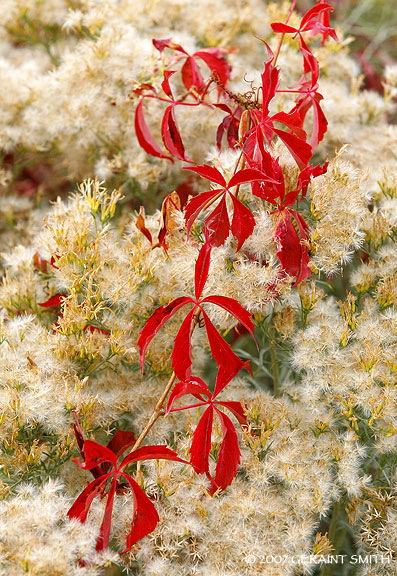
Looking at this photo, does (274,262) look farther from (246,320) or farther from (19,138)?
(19,138)

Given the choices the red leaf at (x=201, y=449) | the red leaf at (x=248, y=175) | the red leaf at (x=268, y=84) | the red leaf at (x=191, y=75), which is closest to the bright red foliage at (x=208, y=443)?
the red leaf at (x=201, y=449)

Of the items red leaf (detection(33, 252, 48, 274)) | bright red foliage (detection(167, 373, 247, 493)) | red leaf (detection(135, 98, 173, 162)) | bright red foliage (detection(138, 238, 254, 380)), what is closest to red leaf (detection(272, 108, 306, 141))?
bright red foliage (detection(138, 238, 254, 380))

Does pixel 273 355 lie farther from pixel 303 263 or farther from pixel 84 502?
pixel 84 502

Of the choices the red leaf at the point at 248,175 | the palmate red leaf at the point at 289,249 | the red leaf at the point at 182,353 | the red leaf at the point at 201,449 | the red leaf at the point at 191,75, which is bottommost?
the red leaf at the point at 201,449

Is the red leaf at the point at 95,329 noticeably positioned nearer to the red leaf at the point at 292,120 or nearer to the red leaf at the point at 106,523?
the red leaf at the point at 106,523

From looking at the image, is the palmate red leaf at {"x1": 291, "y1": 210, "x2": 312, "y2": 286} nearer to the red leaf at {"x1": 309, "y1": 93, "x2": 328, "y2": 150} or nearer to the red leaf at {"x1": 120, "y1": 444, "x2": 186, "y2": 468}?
the red leaf at {"x1": 309, "y1": 93, "x2": 328, "y2": 150}

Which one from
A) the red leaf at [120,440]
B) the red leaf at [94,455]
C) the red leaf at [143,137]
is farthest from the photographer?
the red leaf at [143,137]

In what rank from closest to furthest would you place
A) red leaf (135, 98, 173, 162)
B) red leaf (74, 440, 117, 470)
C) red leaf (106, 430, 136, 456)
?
1. red leaf (74, 440, 117, 470)
2. red leaf (106, 430, 136, 456)
3. red leaf (135, 98, 173, 162)
